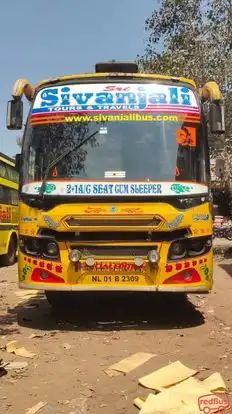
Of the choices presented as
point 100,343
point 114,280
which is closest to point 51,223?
point 114,280

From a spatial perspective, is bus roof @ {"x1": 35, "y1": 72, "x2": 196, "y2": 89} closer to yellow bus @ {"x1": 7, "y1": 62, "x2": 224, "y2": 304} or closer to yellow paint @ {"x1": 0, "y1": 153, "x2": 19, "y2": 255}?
yellow bus @ {"x1": 7, "y1": 62, "x2": 224, "y2": 304}

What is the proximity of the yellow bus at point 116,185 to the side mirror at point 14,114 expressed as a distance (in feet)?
0.05

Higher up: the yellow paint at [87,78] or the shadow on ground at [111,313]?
the yellow paint at [87,78]

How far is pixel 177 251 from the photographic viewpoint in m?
6.80

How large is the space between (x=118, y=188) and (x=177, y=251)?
105 centimetres

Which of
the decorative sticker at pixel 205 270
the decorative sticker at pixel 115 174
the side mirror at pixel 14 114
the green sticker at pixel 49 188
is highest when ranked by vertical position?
the side mirror at pixel 14 114

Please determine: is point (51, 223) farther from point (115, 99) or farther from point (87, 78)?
point (87, 78)

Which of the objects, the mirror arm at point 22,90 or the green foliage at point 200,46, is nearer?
the mirror arm at point 22,90

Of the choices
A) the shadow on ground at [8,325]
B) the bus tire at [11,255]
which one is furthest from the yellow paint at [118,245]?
the bus tire at [11,255]

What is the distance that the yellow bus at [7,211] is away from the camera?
15453 mm

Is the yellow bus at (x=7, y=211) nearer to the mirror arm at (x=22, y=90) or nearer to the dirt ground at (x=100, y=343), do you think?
the dirt ground at (x=100, y=343)

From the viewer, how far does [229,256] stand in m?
18.2

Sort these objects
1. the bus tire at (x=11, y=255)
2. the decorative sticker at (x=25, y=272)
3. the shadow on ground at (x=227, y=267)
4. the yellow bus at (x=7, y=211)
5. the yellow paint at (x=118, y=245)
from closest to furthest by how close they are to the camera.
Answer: the yellow paint at (x=118, y=245) → the decorative sticker at (x=25, y=272) → the shadow on ground at (x=227, y=267) → the yellow bus at (x=7, y=211) → the bus tire at (x=11, y=255)

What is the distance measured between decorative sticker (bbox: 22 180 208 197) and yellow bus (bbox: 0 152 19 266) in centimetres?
845
